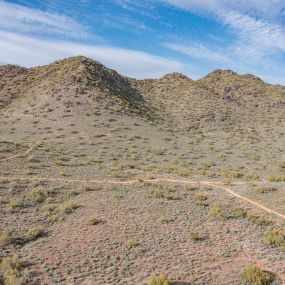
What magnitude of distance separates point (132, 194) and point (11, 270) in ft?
37.7

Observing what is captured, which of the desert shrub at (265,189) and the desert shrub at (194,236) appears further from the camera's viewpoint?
the desert shrub at (265,189)

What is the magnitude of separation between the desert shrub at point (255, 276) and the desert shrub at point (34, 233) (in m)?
10.4

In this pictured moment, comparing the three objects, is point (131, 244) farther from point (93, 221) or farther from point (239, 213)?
point (239, 213)

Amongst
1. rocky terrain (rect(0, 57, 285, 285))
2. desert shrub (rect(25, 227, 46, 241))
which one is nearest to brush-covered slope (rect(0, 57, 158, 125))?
rocky terrain (rect(0, 57, 285, 285))

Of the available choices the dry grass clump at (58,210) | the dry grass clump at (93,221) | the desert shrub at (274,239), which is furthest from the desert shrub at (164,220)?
the dry grass clump at (58,210)

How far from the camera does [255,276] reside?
16406 mm

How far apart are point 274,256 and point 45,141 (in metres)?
35.1

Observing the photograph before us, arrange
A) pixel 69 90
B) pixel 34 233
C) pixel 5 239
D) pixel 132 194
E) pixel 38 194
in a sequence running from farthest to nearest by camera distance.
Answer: pixel 69 90, pixel 132 194, pixel 38 194, pixel 34 233, pixel 5 239

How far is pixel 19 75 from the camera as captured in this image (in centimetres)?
8762

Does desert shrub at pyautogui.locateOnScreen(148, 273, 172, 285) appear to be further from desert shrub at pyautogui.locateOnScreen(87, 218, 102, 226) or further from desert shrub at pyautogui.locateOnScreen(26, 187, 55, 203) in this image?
desert shrub at pyautogui.locateOnScreen(26, 187, 55, 203)

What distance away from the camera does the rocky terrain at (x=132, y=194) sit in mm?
18094

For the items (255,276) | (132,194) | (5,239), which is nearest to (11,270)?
(5,239)

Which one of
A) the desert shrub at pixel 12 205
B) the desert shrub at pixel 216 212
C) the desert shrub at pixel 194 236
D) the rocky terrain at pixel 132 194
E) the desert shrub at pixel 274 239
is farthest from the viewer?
the desert shrub at pixel 12 205

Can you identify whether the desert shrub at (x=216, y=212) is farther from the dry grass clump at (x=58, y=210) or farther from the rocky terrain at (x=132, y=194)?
the dry grass clump at (x=58, y=210)
